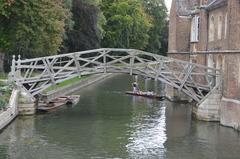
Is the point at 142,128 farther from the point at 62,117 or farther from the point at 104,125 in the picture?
the point at 62,117

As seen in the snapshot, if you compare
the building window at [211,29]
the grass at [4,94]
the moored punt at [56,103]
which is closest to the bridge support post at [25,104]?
the grass at [4,94]

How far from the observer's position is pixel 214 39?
33656 millimetres

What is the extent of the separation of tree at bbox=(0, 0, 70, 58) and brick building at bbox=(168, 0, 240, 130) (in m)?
9.01

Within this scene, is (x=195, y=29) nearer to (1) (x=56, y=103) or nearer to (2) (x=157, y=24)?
(1) (x=56, y=103)

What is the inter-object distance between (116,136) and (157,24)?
263ft

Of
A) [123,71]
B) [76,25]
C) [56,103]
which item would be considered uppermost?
[76,25]

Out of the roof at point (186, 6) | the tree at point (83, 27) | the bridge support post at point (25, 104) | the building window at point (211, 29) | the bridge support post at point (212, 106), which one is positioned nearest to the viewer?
the bridge support post at point (212, 106)

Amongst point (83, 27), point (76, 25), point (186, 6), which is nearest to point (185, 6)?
point (186, 6)

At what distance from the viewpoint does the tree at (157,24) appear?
103000mm

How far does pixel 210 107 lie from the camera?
31.0m

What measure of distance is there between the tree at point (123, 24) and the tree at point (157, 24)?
1239 centimetres

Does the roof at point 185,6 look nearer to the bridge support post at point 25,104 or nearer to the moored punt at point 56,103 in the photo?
the moored punt at point 56,103

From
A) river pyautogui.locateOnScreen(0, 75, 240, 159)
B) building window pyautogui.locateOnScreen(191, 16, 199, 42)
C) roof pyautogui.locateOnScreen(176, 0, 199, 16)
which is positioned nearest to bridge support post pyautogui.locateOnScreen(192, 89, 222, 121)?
river pyautogui.locateOnScreen(0, 75, 240, 159)

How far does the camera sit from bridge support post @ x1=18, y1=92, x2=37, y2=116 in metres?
31.7
